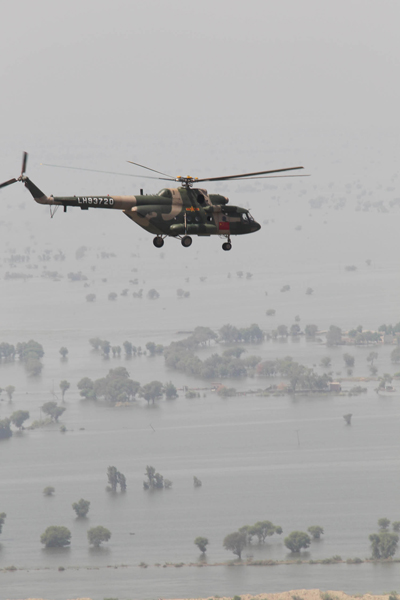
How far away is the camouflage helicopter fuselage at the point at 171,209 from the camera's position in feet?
130

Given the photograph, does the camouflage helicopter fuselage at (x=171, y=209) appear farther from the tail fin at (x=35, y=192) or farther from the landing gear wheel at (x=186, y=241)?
the landing gear wheel at (x=186, y=241)

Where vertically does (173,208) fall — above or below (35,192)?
below

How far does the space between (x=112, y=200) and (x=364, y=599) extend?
163040mm

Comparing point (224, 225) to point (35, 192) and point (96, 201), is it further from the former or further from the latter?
point (35, 192)

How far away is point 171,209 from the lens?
40469 millimetres

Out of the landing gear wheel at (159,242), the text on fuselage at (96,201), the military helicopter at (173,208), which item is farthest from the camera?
the text on fuselage at (96,201)

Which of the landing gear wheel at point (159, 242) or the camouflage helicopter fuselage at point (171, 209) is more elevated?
the camouflage helicopter fuselage at point (171, 209)

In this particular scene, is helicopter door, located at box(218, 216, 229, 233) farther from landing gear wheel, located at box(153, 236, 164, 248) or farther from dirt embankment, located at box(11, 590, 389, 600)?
dirt embankment, located at box(11, 590, 389, 600)

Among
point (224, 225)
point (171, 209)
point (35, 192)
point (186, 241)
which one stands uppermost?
point (35, 192)

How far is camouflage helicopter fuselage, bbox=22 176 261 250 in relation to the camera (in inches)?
1561

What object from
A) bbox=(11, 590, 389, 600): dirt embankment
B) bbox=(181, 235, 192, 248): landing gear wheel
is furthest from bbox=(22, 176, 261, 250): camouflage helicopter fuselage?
bbox=(11, 590, 389, 600): dirt embankment

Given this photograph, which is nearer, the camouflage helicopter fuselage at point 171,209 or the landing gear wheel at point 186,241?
the landing gear wheel at point 186,241

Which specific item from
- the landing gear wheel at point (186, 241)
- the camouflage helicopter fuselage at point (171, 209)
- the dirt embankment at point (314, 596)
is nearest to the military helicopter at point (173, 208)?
the camouflage helicopter fuselage at point (171, 209)

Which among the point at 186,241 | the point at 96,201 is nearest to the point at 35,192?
the point at 96,201
